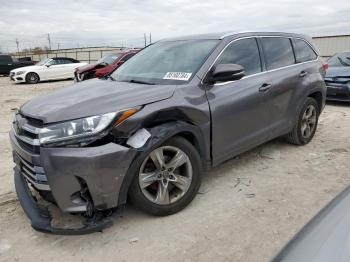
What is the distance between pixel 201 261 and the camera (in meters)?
2.64

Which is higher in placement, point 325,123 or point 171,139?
point 171,139

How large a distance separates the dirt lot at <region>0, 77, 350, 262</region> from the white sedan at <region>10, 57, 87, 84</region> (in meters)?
13.8

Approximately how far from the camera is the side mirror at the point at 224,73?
3.42 metres

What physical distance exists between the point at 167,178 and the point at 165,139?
386 mm

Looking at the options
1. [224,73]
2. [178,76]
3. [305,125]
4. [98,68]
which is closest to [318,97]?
[305,125]

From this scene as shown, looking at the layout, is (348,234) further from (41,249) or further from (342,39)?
(342,39)

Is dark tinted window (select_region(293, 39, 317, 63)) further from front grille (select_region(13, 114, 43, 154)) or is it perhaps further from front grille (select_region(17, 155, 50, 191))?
front grille (select_region(17, 155, 50, 191))

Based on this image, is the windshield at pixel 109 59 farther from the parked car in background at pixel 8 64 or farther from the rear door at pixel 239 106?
the parked car in background at pixel 8 64

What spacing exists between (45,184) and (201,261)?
135 cm


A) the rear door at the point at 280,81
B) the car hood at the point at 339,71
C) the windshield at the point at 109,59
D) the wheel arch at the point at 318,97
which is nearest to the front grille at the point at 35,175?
the rear door at the point at 280,81

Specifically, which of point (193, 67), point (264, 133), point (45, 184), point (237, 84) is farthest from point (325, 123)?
point (45, 184)

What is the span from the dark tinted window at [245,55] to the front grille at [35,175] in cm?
211

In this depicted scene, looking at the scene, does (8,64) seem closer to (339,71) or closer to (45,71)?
(45,71)

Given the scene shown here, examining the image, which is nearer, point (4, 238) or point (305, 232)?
point (305, 232)
